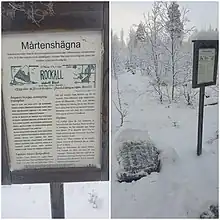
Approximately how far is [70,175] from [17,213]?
0.31 meters

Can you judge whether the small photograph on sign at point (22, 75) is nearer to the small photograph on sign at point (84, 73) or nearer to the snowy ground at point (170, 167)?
the small photograph on sign at point (84, 73)

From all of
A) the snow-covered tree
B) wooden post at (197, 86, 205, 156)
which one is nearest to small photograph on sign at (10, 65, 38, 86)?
the snow-covered tree

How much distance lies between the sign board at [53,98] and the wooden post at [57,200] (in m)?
0.12

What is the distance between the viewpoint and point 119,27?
1258mm

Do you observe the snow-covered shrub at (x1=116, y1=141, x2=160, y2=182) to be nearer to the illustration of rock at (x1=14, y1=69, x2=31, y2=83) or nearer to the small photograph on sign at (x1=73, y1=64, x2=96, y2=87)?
the small photograph on sign at (x1=73, y1=64, x2=96, y2=87)

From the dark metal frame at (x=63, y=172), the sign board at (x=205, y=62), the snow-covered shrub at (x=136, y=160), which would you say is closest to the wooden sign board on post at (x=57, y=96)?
the dark metal frame at (x=63, y=172)

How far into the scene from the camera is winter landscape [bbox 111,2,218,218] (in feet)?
4.21

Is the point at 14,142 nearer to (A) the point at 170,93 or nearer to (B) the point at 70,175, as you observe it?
(B) the point at 70,175

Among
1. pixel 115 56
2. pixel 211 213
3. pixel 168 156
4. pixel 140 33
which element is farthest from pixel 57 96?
pixel 211 213

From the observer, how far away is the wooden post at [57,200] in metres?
1.32

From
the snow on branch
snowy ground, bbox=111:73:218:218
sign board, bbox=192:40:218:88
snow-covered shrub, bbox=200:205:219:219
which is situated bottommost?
snow-covered shrub, bbox=200:205:219:219

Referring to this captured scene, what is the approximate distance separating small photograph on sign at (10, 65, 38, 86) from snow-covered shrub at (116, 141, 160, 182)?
0.43 metres

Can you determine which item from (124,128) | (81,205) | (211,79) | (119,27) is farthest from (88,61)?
(81,205)

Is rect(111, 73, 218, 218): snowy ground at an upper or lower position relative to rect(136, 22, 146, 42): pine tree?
lower
